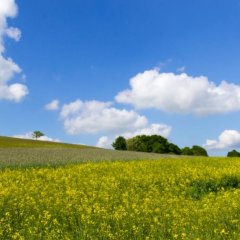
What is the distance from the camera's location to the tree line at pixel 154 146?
205 ft

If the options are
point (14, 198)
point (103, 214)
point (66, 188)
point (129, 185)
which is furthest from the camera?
point (129, 185)

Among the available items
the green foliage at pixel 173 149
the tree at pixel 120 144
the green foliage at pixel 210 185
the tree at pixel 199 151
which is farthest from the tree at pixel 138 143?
the green foliage at pixel 210 185

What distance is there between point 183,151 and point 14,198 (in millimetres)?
49596

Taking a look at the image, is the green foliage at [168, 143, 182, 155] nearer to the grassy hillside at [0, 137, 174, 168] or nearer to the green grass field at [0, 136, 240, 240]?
the grassy hillside at [0, 137, 174, 168]

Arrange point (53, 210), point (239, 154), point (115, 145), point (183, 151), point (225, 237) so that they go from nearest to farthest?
point (225, 237) → point (53, 210) → point (239, 154) → point (183, 151) → point (115, 145)

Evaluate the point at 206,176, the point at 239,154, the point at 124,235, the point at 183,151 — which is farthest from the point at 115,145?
the point at 124,235

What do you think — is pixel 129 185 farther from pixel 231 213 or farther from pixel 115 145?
pixel 115 145

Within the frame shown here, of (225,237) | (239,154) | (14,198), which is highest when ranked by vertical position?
(239,154)

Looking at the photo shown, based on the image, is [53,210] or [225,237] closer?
[225,237]

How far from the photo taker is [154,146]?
6394cm

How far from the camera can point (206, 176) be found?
2147cm

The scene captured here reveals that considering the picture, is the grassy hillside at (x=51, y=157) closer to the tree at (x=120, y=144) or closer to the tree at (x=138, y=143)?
the tree at (x=138, y=143)

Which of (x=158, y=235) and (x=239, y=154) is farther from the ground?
(x=239, y=154)

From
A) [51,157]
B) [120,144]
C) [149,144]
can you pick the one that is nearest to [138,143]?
[149,144]
